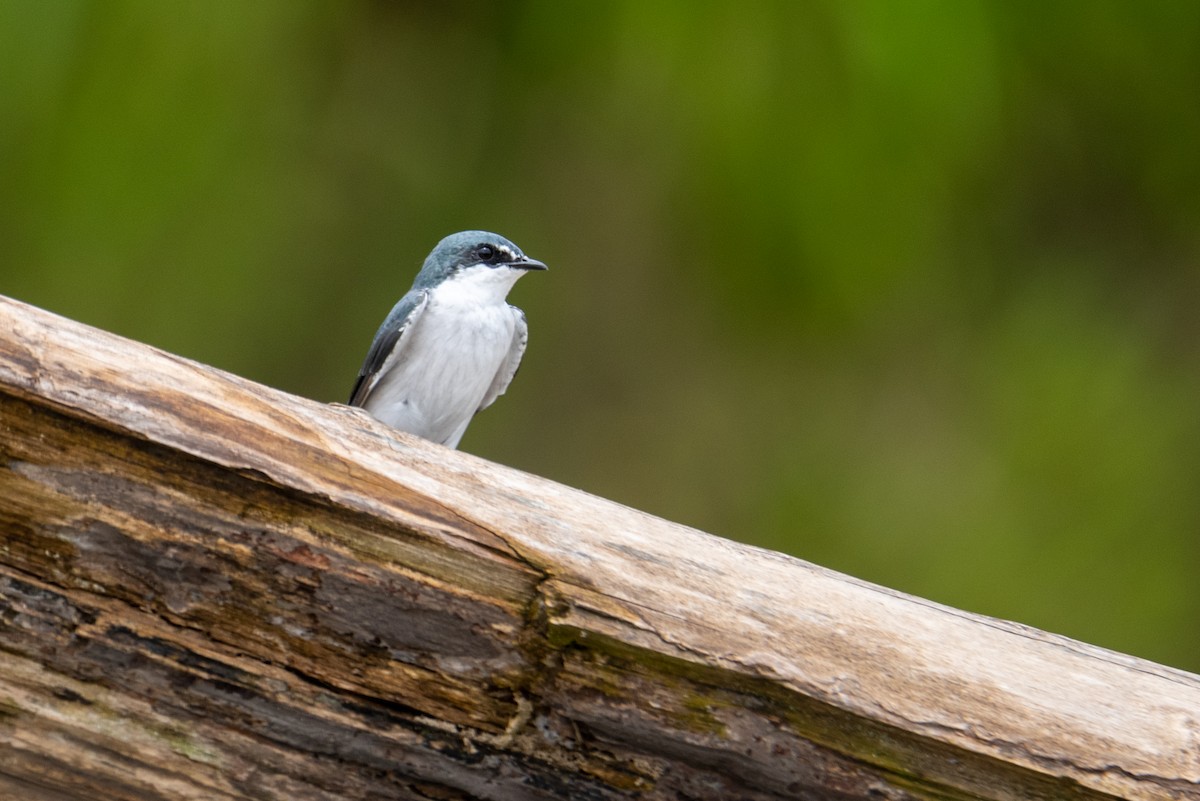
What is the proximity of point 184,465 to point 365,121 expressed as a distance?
306 cm

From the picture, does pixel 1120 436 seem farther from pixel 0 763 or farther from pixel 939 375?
pixel 0 763

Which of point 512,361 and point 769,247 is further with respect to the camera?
point 769,247

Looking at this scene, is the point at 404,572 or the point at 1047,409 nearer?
the point at 404,572

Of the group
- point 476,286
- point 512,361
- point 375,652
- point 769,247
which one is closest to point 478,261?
point 476,286

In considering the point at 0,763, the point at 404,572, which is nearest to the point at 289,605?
the point at 404,572

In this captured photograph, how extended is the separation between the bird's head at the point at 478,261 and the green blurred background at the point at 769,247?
1358 millimetres

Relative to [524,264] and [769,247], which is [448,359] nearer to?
[524,264]

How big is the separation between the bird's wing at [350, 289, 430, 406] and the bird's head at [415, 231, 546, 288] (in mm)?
101

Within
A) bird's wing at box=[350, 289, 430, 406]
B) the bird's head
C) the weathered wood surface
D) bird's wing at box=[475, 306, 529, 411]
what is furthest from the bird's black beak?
the weathered wood surface

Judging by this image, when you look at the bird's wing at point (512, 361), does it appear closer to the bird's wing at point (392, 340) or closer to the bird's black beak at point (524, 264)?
the bird's black beak at point (524, 264)

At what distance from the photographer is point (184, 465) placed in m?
1.41

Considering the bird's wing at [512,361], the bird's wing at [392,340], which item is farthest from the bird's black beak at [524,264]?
the bird's wing at [392,340]

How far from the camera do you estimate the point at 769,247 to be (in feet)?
14.2

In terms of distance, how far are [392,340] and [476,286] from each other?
254mm
